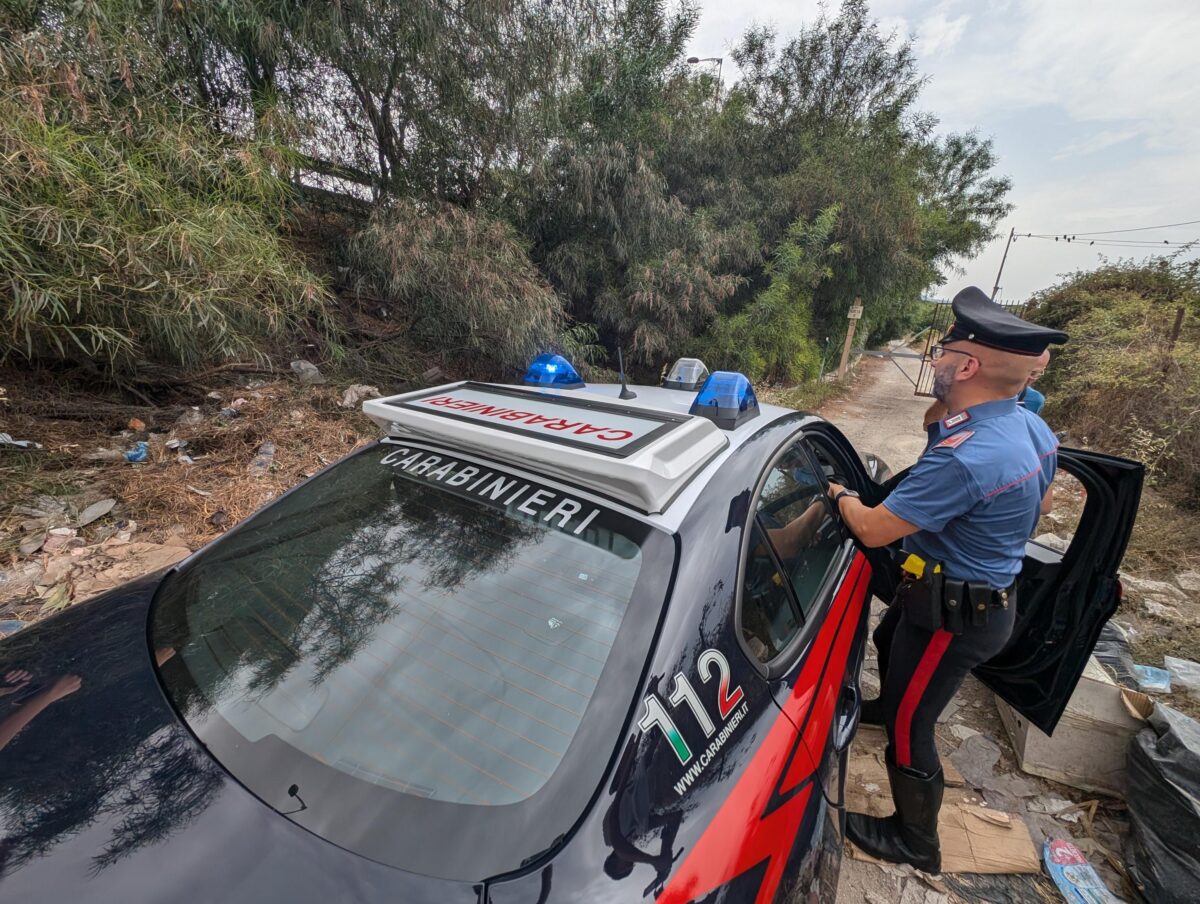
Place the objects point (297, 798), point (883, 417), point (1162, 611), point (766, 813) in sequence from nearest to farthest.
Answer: point (297, 798) → point (766, 813) → point (1162, 611) → point (883, 417)

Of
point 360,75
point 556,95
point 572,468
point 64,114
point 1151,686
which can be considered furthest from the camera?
point 556,95

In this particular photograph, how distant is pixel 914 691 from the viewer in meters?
1.69

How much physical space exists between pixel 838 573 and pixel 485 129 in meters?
5.76

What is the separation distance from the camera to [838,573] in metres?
1.73

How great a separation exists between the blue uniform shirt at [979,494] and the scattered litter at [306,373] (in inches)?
213

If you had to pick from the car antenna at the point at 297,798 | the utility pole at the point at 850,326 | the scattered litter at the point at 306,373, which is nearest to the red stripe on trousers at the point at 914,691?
the car antenna at the point at 297,798

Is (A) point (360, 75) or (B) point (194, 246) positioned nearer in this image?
(B) point (194, 246)

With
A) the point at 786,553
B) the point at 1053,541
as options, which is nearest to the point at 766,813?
the point at 786,553

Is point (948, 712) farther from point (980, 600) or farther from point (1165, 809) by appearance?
point (980, 600)

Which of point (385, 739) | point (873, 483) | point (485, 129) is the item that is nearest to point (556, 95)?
→ point (485, 129)

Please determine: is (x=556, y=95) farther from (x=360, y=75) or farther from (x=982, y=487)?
(x=982, y=487)

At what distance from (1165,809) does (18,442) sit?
6187 mm

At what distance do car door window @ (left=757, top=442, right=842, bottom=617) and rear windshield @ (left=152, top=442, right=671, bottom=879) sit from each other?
59 cm

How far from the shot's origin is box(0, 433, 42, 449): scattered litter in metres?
3.35
